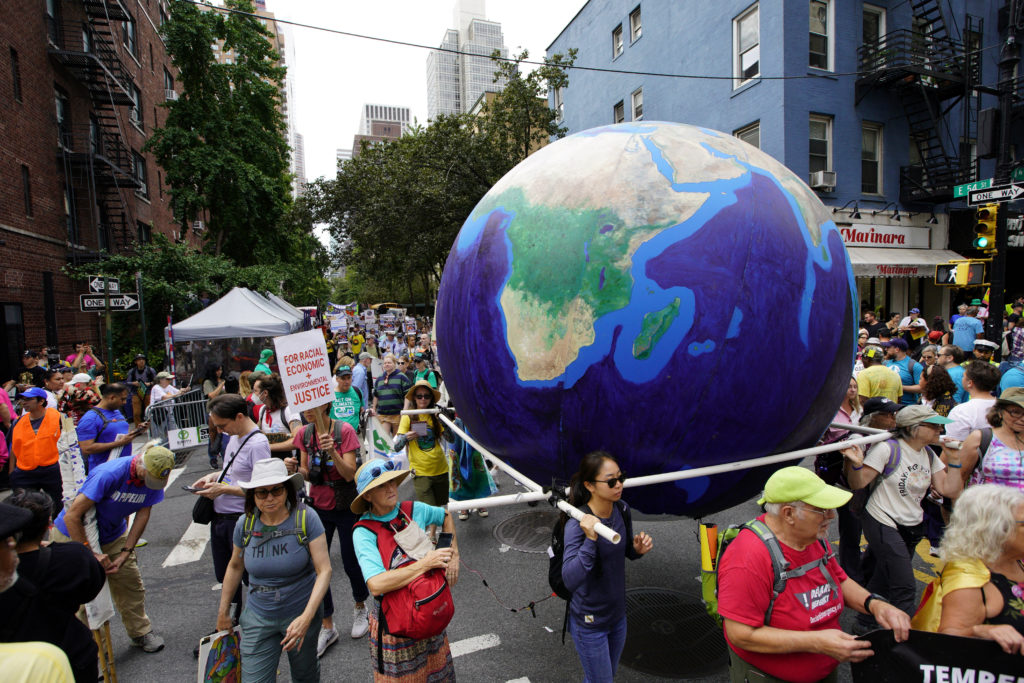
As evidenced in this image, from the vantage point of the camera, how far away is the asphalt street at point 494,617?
3.72 m

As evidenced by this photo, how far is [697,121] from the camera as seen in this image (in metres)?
16.7

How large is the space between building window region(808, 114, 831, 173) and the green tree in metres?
19.5

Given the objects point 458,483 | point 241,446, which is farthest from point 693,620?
point 241,446

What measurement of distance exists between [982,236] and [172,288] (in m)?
19.2

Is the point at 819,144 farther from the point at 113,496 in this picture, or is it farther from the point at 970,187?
the point at 113,496

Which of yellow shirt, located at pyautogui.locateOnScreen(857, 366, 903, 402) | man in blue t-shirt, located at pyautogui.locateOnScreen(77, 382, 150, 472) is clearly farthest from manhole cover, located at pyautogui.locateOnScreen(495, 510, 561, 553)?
man in blue t-shirt, located at pyautogui.locateOnScreen(77, 382, 150, 472)

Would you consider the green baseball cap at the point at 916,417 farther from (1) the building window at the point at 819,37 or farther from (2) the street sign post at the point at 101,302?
(1) the building window at the point at 819,37

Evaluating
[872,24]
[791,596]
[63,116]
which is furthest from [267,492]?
[63,116]

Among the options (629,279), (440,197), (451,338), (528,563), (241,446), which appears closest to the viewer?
(629,279)

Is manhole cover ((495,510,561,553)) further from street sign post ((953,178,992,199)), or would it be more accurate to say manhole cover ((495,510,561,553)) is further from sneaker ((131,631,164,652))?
street sign post ((953,178,992,199))

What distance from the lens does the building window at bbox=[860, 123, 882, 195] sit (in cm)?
1554

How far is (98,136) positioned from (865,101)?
2528cm

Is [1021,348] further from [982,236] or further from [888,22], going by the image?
[888,22]

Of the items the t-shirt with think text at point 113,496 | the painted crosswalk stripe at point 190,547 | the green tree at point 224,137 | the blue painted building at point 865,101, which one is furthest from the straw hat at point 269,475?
the green tree at point 224,137
